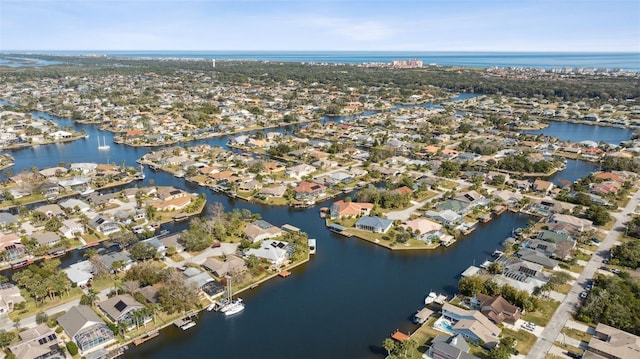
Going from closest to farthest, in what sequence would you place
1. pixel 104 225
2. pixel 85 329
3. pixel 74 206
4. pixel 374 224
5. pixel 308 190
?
1. pixel 85 329
2. pixel 104 225
3. pixel 374 224
4. pixel 74 206
5. pixel 308 190

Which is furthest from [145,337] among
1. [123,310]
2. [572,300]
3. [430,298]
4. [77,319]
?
[572,300]

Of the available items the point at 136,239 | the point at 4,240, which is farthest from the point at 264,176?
the point at 4,240

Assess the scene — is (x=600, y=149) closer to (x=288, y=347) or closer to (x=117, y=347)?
(x=288, y=347)

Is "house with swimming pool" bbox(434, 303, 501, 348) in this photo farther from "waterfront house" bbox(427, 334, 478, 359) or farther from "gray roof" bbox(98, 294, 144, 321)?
"gray roof" bbox(98, 294, 144, 321)

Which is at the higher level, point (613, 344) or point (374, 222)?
point (374, 222)

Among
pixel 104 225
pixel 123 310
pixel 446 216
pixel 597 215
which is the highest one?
pixel 597 215

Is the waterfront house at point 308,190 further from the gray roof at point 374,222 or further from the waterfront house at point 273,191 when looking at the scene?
the gray roof at point 374,222

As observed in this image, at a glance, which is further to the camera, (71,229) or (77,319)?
(71,229)

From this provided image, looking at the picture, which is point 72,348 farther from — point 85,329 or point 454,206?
point 454,206
